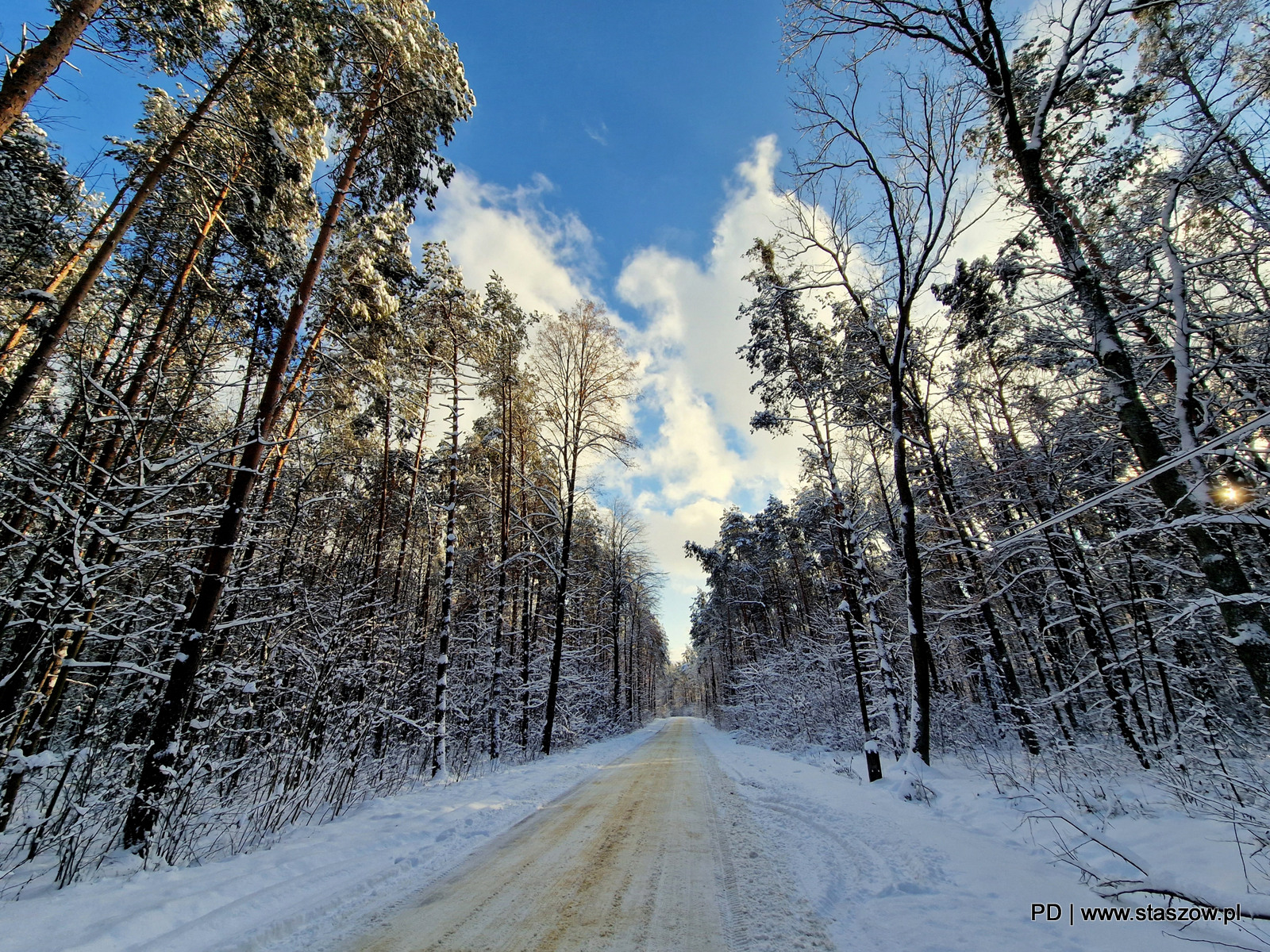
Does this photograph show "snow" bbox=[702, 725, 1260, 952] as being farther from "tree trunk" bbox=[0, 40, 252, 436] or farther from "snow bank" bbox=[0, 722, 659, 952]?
→ "tree trunk" bbox=[0, 40, 252, 436]

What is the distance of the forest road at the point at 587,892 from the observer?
2799 mm

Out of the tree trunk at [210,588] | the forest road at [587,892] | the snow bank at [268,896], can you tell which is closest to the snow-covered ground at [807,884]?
the snow bank at [268,896]

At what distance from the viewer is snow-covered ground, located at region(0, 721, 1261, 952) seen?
271 cm

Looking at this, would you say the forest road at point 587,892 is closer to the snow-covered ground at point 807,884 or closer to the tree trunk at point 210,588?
the snow-covered ground at point 807,884

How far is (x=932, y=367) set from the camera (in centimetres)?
977

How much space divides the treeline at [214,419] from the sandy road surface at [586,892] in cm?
270

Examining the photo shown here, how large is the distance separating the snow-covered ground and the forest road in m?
0.26

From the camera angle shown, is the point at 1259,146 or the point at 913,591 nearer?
the point at 1259,146

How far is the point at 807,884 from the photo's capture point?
362cm

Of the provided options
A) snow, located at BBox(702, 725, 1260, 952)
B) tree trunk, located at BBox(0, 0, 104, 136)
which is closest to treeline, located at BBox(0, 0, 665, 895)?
tree trunk, located at BBox(0, 0, 104, 136)

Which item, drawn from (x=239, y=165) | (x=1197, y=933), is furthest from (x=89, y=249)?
(x=1197, y=933)

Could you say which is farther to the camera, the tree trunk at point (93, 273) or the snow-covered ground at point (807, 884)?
the tree trunk at point (93, 273)

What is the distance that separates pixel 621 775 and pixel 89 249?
14.8 metres

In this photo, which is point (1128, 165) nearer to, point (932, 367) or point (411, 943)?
point (932, 367)
